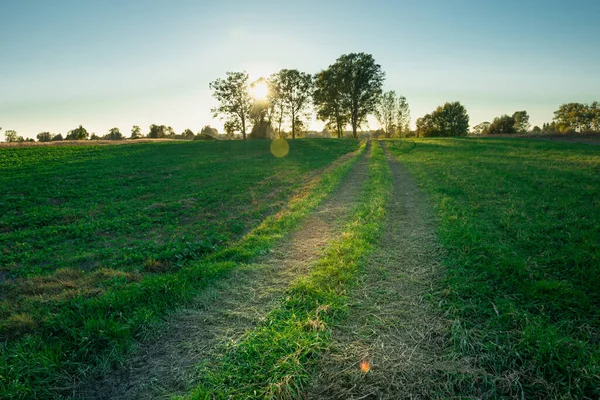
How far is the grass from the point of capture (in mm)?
3229

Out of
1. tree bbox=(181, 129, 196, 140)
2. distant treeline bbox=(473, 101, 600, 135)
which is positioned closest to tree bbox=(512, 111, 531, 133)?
distant treeline bbox=(473, 101, 600, 135)

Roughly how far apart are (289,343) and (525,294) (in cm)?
440

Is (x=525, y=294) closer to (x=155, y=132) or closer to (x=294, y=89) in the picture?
(x=294, y=89)

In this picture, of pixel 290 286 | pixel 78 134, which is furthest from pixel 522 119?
pixel 78 134

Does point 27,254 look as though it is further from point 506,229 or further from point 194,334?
point 506,229

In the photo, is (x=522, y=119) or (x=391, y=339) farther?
(x=522, y=119)

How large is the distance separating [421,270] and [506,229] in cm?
412

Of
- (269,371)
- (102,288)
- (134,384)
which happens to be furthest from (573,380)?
(102,288)

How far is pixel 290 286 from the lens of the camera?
18.1ft

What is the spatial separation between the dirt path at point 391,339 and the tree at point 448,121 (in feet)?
340

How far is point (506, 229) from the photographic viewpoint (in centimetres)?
805

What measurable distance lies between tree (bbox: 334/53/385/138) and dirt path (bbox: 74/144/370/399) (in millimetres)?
67568

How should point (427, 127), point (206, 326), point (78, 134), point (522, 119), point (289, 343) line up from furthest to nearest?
point (522, 119) < point (78, 134) < point (427, 127) < point (206, 326) < point (289, 343)

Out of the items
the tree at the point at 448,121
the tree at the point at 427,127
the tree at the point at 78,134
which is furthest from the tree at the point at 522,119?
the tree at the point at 78,134
